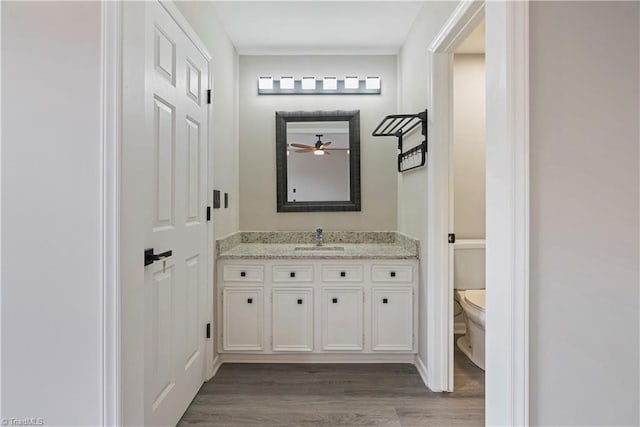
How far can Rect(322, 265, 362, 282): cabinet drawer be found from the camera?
2.37 meters

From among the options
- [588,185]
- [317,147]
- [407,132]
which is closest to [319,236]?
[317,147]

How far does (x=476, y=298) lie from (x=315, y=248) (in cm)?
128

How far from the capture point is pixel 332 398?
1992 millimetres

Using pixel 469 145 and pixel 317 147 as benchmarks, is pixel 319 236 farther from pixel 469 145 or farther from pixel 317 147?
pixel 469 145

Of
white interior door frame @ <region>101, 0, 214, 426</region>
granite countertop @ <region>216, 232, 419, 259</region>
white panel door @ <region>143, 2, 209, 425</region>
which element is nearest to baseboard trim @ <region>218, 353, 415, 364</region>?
white panel door @ <region>143, 2, 209, 425</region>

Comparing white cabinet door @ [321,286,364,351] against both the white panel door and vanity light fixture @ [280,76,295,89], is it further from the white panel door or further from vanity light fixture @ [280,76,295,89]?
vanity light fixture @ [280,76,295,89]

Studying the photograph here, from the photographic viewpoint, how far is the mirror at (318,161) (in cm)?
293

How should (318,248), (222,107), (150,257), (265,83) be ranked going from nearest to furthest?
(150,257) < (222,107) < (318,248) < (265,83)

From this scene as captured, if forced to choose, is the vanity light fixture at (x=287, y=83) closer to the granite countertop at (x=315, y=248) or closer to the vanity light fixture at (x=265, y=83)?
the vanity light fixture at (x=265, y=83)

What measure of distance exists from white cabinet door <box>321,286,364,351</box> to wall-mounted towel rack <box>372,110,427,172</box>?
1.00 metres

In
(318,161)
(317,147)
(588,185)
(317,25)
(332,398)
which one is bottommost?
(332,398)

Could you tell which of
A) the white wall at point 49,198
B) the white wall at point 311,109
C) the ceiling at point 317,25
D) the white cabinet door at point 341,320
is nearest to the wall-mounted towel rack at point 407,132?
the white wall at point 311,109

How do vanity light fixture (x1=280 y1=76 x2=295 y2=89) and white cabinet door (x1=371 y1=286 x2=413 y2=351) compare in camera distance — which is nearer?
white cabinet door (x1=371 y1=286 x2=413 y2=351)

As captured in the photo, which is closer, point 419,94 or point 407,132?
point 419,94
